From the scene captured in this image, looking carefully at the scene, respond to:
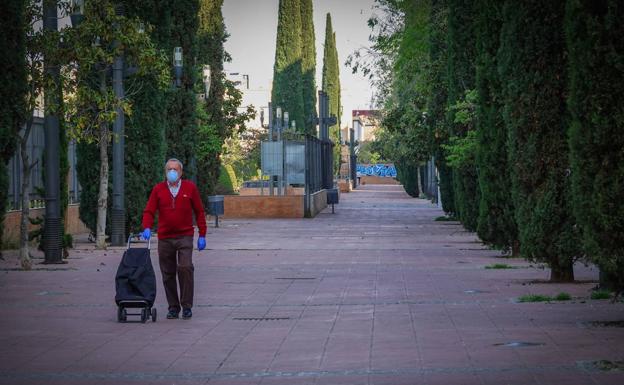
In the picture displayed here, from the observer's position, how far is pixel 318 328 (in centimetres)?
1420

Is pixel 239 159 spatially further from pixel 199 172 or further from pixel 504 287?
pixel 504 287

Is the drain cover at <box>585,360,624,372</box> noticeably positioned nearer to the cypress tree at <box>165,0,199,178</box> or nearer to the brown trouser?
the brown trouser

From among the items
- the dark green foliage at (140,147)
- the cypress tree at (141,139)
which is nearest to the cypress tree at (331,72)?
the cypress tree at (141,139)

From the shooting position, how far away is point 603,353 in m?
11.7

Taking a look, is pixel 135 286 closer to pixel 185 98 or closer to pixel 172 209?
pixel 172 209

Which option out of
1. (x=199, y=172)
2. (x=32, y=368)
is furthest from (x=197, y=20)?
(x=32, y=368)

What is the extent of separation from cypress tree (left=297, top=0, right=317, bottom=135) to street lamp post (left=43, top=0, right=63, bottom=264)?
64516mm

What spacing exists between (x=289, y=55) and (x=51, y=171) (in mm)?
65273

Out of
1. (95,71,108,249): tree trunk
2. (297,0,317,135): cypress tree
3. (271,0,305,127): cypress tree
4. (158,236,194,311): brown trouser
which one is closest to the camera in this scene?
(158,236,194,311): brown trouser

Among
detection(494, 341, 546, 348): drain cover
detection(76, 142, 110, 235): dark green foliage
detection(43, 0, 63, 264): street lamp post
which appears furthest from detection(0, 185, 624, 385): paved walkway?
detection(76, 142, 110, 235): dark green foliage

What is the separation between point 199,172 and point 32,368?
1545 inches

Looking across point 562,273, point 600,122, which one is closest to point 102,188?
point 562,273

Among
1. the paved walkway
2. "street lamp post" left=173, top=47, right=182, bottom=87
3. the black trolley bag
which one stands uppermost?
"street lamp post" left=173, top=47, right=182, bottom=87

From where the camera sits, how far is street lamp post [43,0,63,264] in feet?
81.0
